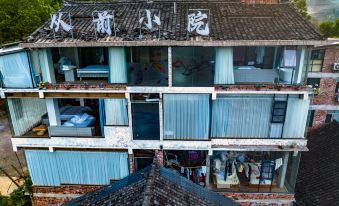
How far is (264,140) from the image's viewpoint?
51.4 feet

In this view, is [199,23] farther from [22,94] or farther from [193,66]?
[22,94]

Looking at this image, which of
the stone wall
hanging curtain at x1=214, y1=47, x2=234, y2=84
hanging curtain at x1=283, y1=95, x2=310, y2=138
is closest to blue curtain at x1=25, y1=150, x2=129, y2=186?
the stone wall

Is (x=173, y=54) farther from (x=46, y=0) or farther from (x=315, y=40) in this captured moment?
(x=46, y=0)

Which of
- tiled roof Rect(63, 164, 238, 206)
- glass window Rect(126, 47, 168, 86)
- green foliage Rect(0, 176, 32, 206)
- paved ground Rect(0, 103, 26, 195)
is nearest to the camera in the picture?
tiled roof Rect(63, 164, 238, 206)

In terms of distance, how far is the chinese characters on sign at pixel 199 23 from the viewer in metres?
13.8

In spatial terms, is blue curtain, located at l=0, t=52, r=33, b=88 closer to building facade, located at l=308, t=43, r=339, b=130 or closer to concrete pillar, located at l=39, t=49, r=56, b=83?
concrete pillar, located at l=39, t=49, r=56, b=83

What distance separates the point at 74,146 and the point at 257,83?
33.3 ft

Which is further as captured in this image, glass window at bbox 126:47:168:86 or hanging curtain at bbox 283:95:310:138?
hanging curtain at bbox 283:95:310:138

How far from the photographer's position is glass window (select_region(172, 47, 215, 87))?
47.4ft

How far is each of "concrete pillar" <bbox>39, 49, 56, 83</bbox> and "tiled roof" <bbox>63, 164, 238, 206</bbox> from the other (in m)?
6.31

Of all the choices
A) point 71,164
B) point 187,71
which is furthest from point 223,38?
point 71,164

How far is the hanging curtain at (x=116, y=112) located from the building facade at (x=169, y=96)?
53 millimetres

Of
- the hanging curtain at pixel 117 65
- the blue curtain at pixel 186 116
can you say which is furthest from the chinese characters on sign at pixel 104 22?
the blue curtain at pixel 186 116

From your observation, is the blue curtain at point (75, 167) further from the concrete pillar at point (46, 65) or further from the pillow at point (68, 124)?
the concrete pillar at point (46, 65)
